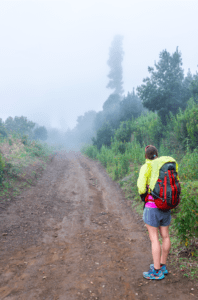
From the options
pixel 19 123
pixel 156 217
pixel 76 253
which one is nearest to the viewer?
pixel 156 217

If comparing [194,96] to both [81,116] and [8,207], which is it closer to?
[8,207]

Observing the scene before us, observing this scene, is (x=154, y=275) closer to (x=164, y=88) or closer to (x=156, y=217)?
(x=156, y=217)

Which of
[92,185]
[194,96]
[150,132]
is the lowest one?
[92,185]

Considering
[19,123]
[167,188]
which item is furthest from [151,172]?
[19,123]

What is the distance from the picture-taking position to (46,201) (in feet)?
21.9

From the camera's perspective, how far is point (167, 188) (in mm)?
2322

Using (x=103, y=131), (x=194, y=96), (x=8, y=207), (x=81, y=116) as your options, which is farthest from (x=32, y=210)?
(x=81, y=116)

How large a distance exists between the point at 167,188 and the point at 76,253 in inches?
88.8

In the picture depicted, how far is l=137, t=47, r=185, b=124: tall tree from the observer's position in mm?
11914

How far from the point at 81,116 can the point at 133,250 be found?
60360 millimetres

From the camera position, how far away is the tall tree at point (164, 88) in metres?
11.9

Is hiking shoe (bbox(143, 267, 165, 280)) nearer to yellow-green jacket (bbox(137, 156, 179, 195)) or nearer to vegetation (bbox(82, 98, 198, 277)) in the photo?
vegetation (bbox(82, 98, 198, 277))

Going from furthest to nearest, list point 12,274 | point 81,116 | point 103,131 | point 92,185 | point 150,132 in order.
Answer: point 81,116 < point 103,131 < point 150,132 < point 92,185 < point 12,274

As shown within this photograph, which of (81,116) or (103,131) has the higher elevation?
(81,116)
